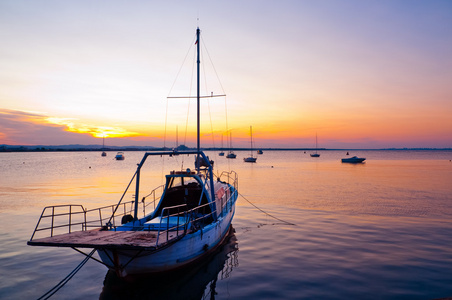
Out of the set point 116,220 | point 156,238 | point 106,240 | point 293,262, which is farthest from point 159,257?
point 116,220

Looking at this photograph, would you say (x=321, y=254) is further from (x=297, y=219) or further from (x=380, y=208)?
(x=380, y=208)

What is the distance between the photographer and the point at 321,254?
1488 centimetres

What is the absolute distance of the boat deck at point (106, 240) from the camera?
8.71 metres

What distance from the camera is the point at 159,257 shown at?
1039cm

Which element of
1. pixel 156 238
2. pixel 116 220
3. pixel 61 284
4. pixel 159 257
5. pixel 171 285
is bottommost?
pixel 61 284

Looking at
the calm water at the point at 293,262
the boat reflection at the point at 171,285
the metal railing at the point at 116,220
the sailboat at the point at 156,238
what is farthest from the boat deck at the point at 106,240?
the calm water at the point at 293,262

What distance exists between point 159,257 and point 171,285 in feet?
5.30

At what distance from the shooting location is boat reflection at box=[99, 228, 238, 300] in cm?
1060

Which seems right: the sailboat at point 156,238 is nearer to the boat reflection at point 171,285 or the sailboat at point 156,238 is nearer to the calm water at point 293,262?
the boat reflection at point 171,285

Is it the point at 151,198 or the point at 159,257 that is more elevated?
the point at 159,257

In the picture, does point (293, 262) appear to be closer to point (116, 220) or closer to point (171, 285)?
point (171, 285)

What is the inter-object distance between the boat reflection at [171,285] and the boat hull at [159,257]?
447 mm

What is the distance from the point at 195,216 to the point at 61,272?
618 centimetres

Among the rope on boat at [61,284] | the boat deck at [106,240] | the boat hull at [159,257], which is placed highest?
the boat deck at [106,240]
